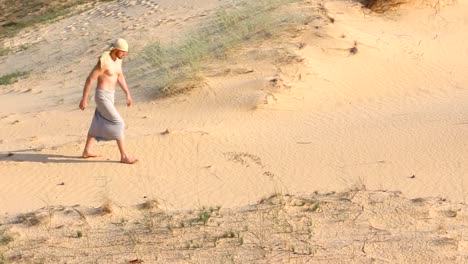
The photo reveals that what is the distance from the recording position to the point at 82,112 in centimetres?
1017

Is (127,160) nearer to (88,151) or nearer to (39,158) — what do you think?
(88,151)

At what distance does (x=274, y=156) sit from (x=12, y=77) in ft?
25.0

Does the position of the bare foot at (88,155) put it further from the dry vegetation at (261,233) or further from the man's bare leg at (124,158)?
the dry vegetation at (261,233)

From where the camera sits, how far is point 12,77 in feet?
46.1

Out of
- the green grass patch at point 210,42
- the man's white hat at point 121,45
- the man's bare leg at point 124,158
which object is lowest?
the green grass patch at point 210,42

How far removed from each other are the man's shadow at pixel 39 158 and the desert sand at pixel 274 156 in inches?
1.0

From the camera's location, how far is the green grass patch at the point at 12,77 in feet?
45.0

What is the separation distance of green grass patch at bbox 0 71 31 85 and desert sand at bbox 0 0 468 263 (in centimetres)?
42

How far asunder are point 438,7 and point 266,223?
773cm

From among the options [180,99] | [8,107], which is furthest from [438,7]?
[8,107]

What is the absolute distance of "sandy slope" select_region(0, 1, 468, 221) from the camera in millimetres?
7160

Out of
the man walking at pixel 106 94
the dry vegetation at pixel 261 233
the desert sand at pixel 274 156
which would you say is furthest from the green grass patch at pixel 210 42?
the dry vegetation at pixel 261 233

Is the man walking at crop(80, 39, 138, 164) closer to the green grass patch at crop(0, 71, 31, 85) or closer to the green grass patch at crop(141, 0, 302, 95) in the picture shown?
the green grass patch at crop(141, 0, 302, 95)

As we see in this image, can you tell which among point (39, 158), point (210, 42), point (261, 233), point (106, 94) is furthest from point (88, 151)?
point (210, 42)
